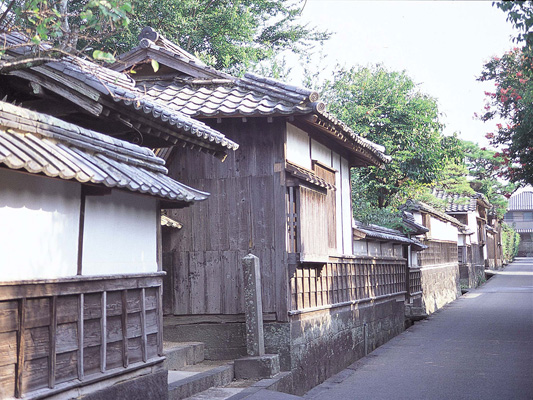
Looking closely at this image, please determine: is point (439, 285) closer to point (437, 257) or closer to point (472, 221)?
point (437, 257)

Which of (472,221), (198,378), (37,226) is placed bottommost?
(198,378)

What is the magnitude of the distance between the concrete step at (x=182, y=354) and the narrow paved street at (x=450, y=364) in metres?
2.52

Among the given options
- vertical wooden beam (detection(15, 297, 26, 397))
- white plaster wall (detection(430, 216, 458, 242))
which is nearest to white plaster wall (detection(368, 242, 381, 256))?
white plaster wall (detection(430, 216, 458, 242))

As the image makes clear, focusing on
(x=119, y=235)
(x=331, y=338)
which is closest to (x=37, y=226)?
(x=119, y=235)

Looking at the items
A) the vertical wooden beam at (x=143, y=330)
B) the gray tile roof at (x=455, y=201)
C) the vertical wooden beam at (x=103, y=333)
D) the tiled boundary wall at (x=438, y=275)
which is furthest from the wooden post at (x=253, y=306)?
the gray tile roof at (x=455, y=201)

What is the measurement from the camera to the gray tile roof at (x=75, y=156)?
635 cm

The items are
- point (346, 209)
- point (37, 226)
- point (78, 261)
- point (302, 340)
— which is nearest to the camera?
point (37, 226)

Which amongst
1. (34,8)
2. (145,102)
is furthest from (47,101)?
(34,8)

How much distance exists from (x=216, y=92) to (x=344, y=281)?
6754mm

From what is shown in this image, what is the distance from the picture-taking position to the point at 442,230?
38.7 m

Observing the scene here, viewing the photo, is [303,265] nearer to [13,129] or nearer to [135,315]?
[135,315]

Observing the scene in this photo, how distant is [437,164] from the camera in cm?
2992

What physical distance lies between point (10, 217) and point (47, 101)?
7.52ft

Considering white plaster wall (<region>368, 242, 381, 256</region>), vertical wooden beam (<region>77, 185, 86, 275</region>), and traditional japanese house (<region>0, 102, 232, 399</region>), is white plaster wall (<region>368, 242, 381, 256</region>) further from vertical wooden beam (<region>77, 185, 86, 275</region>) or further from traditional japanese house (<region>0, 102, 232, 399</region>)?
vertical wooden beam (<region>77, 185, 86, 275</region>)
